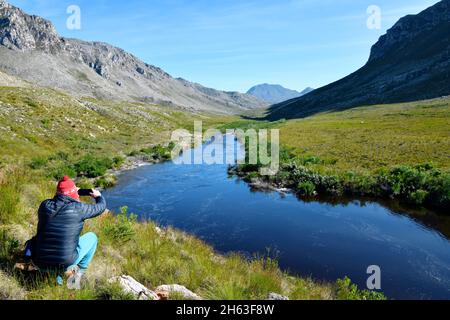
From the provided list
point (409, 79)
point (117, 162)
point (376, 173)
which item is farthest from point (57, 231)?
point (409, 79)

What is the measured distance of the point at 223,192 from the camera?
28.2 metres

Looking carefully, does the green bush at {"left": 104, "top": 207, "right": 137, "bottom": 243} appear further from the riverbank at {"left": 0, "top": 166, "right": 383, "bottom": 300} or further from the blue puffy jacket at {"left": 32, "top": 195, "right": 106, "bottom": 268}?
the blue puffy jacket at {"left": 32, "top": 195, "right": 106, "bottom": 268}

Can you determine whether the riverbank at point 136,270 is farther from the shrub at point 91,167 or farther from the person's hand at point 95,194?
the shrub at point 91,167

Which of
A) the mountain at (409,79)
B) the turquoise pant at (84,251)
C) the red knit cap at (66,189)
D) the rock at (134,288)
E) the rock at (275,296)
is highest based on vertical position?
the mountain at (409,79)

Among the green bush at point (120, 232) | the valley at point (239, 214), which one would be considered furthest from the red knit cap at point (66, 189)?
the green bush at point (120, 232)

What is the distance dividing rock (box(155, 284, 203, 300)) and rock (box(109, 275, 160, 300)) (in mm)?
188

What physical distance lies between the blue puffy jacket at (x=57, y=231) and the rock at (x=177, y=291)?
185 centimetres

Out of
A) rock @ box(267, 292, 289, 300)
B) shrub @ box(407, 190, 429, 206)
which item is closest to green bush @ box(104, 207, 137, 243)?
rock @ box(267, 292, 289, 300)

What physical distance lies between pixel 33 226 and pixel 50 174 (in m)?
19.7

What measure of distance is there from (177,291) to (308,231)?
13.1 m

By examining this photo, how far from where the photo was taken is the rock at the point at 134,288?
6.84 metres

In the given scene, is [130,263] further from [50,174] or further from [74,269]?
[50,174]

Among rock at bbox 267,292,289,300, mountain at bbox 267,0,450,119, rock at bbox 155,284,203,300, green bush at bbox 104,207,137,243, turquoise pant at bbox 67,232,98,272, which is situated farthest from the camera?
mountain at bbox 267,0,450,119

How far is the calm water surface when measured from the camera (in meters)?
14.2
